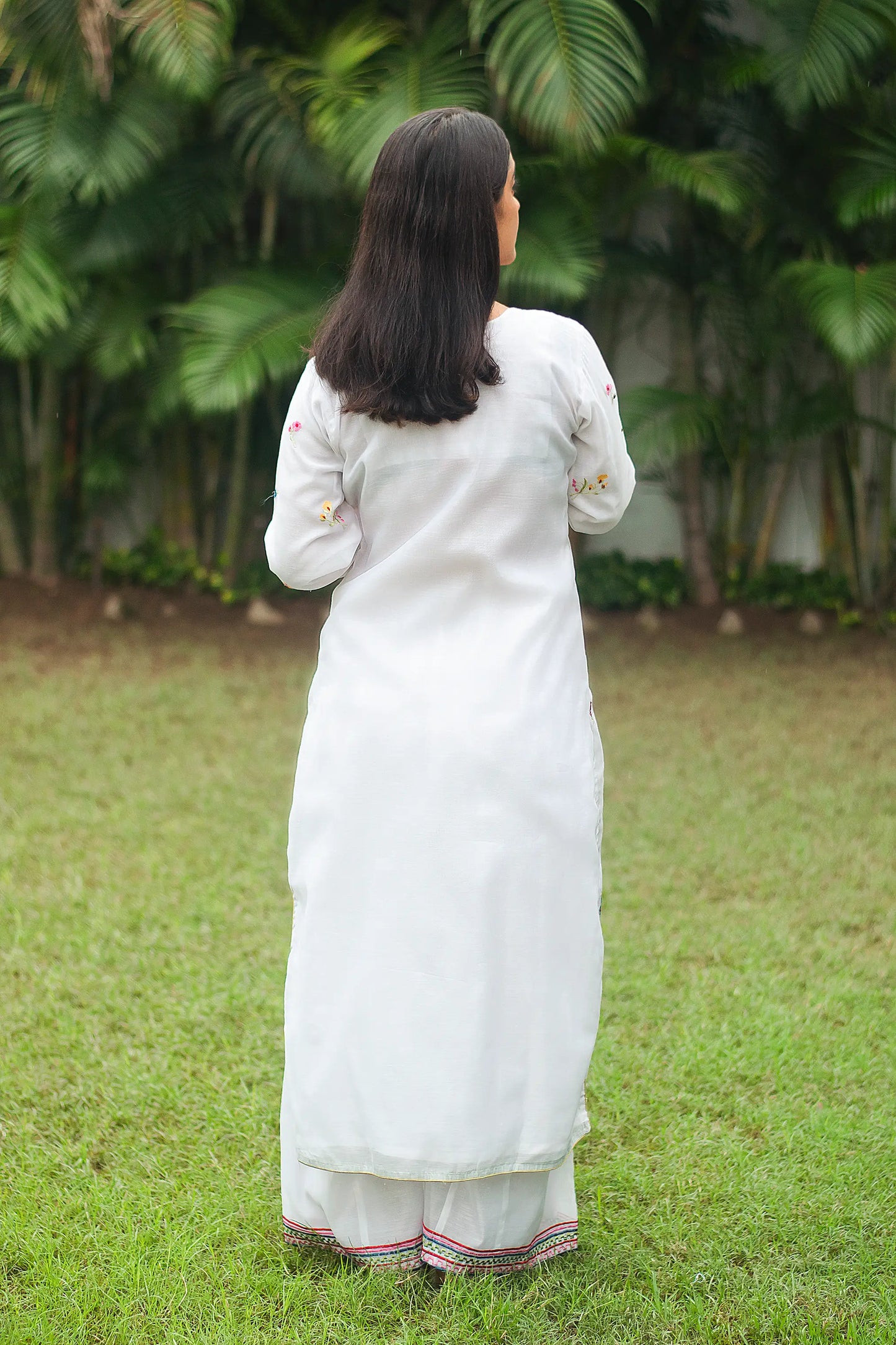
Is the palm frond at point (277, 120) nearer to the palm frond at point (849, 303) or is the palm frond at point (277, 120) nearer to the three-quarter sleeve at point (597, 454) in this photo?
the palm frond at point (849, 303)

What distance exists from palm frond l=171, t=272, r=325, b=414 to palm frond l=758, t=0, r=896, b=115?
7.33ft

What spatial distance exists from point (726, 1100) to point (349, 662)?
1.26 meters

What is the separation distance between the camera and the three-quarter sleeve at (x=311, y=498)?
5.69 feet

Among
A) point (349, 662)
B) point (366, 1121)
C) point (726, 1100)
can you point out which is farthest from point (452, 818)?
point (726, 1100)

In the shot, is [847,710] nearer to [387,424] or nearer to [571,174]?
[571,174]

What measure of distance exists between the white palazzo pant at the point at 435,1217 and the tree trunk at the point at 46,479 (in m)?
5.55

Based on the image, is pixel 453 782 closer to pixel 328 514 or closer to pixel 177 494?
pixel 328 514

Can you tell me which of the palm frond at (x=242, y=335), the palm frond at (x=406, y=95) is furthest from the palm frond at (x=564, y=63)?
Answer: the palm frond at (x=242, y=335)

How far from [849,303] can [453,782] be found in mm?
4319

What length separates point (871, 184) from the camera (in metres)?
5.62

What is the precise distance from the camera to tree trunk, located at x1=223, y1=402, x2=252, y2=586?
6.77 metres

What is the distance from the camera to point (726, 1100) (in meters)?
2.45

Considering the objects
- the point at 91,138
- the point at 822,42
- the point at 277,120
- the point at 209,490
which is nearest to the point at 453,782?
the point at 822,42

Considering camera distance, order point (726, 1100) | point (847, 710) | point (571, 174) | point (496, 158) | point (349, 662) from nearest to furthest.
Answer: point (496, 158) < point (349, 662) < point (726, 1100) < point (847, 710) < point (571, 174)
